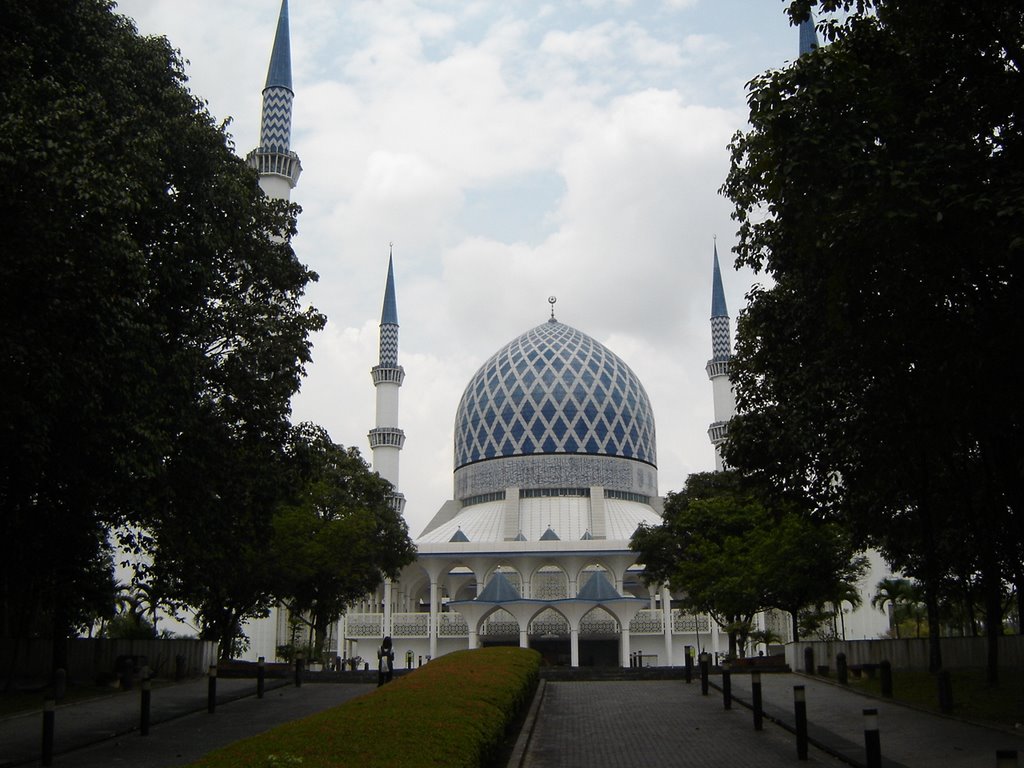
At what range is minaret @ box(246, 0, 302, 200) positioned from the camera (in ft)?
141

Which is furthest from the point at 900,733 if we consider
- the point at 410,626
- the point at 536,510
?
the point at 536,510

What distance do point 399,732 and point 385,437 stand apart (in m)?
49.5

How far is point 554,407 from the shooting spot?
200 ft

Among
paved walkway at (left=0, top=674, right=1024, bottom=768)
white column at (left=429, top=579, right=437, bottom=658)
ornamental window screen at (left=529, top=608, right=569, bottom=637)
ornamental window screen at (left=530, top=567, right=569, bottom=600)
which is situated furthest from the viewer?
ornamental window screen at (left=530, top=567, right=569, bottom=600)

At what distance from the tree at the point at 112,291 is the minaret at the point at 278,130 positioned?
80.5 ft

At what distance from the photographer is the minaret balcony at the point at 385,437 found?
57.7m

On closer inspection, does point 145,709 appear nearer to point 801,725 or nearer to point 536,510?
point 801,725

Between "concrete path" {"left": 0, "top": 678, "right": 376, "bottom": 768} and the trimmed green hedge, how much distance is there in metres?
2.75

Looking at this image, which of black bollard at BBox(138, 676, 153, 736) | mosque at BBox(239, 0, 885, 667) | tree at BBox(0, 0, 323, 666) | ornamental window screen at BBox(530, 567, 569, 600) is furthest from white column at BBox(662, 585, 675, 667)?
black bollard at BBox(138, 676, 153, 736)

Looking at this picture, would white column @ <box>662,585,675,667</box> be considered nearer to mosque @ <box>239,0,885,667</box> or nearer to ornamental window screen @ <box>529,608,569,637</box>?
mosque @ <box>239,0,885,667</box>

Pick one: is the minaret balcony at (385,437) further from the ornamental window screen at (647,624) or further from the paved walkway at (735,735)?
the paved walkway at (735,735)

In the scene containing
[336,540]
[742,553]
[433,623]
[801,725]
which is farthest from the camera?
[433,623]

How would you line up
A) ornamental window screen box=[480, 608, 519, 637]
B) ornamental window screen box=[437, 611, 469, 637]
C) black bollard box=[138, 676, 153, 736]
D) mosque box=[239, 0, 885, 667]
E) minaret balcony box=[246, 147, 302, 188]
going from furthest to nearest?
ornamental window screen box=[480, 608, 519, 637]
ornamental window screen box=[437, 611, 469, 637]
mosque box=[239, 0, 885, 667]
minaret balcony box=[246, 147, 302, 188]
black bollard box=[138, 676, 153, 736]

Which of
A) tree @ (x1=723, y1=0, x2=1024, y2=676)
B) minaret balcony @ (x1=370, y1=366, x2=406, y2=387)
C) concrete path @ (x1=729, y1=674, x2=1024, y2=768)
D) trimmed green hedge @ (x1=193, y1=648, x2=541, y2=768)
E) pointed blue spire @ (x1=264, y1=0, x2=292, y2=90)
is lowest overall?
concrete path @ (x1=729, y1=674, x2=1024, y2=768)
